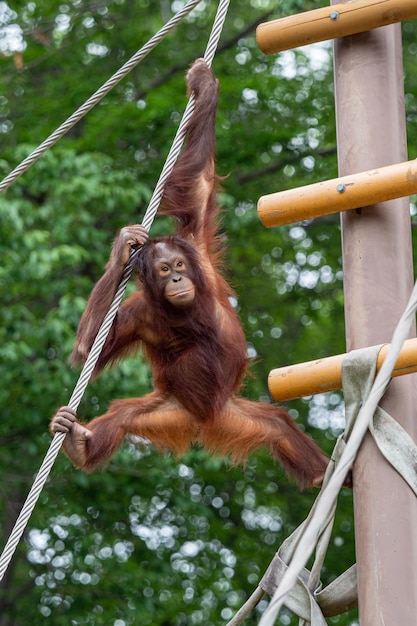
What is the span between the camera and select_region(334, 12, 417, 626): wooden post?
2.78 metres

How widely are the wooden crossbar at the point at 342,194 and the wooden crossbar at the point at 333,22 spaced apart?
0.47 m

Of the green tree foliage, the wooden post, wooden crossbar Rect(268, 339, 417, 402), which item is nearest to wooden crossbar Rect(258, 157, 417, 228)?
the wooden post

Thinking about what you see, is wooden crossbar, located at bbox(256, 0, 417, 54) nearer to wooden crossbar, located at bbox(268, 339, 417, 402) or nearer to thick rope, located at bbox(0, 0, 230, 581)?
thick rope, located at bbox(0, 0, 230, 581)

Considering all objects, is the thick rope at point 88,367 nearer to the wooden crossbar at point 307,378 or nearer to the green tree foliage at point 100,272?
the wooden crossbar at point 307,378

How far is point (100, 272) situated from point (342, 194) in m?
6.32

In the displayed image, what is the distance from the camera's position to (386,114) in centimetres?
322

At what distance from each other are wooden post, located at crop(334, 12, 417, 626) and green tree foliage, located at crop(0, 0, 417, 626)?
4.20 m

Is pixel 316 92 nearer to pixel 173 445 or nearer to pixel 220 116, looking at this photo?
pixel 220 116

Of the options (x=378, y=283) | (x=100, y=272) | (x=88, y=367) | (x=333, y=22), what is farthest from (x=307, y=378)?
(x=100, y=272)

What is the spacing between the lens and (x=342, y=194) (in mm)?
3084

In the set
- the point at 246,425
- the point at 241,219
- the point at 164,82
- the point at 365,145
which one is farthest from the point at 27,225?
the point at 365,145

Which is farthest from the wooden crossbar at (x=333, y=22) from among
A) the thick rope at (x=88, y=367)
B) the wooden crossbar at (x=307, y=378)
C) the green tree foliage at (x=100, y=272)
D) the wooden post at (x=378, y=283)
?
the green tree foliage at (x=100, y=272)

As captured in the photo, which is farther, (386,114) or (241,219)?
(241,219)

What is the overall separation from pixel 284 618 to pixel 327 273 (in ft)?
10.1
